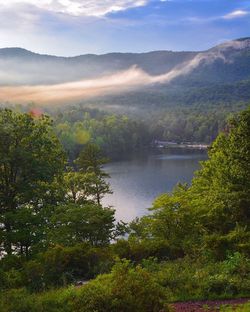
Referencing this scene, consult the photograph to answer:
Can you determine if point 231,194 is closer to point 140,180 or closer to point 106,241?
point 106,241

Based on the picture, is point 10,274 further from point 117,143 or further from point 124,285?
point 117,143

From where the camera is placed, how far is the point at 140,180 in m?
95.9

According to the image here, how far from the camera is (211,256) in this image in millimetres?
22594

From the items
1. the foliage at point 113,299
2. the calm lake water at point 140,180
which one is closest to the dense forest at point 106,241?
the foliage at point 113,299

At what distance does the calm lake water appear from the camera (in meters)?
69.4

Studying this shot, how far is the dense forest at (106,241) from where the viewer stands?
→ 13047 mm

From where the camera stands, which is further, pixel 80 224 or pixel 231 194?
pixel 80 224

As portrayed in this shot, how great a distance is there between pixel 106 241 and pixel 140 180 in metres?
64.4

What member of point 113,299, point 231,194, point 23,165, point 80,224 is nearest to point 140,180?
point 80,224

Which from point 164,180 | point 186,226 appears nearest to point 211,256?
point 186,226

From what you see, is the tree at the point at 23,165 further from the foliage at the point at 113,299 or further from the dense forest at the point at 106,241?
the foliage at the point at 113,299

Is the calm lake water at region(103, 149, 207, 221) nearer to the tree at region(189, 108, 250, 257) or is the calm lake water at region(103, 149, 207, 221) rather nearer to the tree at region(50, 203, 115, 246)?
the tree at region(50, 203, 115, 246)

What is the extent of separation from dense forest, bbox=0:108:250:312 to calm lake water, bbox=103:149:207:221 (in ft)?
100

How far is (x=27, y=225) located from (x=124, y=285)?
15.6m
